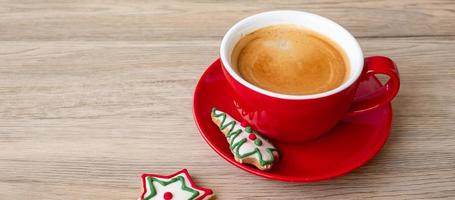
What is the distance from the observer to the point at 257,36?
0.82 metres

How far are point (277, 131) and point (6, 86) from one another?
482 millimetres

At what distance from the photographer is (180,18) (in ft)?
3.27

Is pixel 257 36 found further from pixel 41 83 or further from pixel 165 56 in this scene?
pixel 41 83

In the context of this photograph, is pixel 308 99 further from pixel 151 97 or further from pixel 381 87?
pixel 151 97

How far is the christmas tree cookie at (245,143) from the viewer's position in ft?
2.19

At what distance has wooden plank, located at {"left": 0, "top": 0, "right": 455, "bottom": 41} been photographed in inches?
37.7

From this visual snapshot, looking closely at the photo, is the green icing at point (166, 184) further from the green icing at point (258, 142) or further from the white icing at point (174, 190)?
the green icing at point (258, 142)

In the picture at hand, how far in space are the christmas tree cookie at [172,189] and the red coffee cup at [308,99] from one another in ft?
0.44

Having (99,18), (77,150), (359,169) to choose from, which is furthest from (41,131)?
(359,169)

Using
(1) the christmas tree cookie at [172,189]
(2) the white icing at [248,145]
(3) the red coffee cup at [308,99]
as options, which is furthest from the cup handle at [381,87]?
(1) the christmas tree cookie at [172,189]

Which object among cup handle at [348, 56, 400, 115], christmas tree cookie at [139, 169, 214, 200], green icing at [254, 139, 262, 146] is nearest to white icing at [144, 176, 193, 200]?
christmas tree cookie at [139, 169, 214, 200]

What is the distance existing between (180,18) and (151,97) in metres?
0.24

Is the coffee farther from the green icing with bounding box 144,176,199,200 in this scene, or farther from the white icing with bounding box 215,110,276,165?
the green icing with bounding box 144,176,199,200

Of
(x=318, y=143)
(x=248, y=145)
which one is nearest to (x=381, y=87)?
(x=318, y=143)
